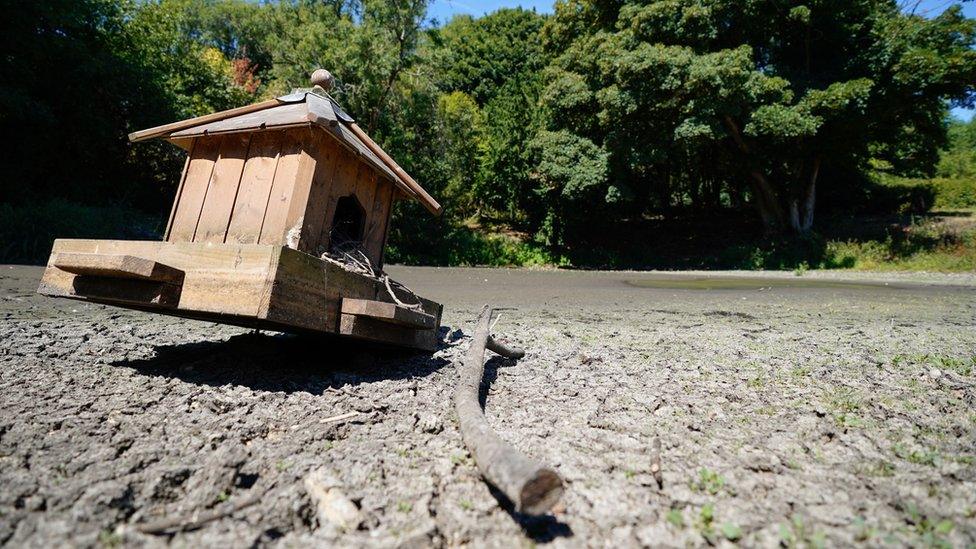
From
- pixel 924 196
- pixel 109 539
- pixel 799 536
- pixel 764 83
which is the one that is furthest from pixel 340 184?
pixel 924 196

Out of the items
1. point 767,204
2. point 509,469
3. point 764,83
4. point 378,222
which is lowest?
point 509,469

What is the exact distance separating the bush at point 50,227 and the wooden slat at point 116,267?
13.1 m

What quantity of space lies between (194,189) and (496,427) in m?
3.16

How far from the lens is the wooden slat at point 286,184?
12.0 ft

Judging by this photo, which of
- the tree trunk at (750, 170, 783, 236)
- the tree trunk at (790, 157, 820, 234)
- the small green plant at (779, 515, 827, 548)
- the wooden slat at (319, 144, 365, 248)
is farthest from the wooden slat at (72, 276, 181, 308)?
the tree trunk at (790, 157, 820, 234)

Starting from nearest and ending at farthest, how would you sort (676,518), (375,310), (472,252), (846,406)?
(676,518), (846,406), (375,310), (472,252)

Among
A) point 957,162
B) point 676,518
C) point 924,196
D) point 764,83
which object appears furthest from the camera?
point 957,162

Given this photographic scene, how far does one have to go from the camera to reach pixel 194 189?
4145 millimetres

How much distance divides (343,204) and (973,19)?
29071 mm

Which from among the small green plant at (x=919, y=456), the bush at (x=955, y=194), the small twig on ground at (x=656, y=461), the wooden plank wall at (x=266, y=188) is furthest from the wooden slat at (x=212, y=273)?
the bush at (x=955, y=194)

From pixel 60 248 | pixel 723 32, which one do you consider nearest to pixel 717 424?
pixel 60 248

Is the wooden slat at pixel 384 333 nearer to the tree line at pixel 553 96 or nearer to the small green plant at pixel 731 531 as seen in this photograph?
the small green plant at pixel 731 531

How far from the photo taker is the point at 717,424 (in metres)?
3.14

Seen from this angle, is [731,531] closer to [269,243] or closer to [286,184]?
[269,243]
